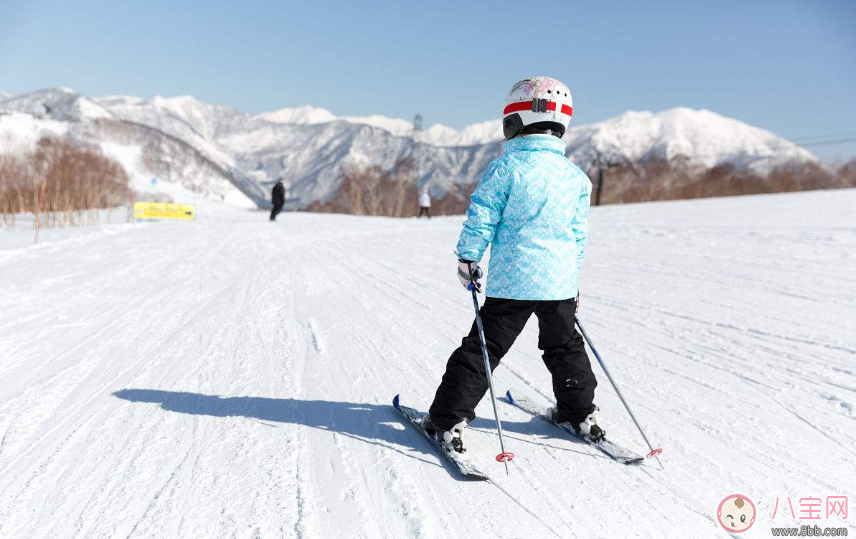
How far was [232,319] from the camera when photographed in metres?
5.14

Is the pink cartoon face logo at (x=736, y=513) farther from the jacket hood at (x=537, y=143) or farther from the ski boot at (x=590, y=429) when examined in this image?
the jacket hood at (x=537, y=143)

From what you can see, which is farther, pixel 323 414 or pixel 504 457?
pixel 323 414

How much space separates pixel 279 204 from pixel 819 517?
1945 centimetres

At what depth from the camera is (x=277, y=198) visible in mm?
20312

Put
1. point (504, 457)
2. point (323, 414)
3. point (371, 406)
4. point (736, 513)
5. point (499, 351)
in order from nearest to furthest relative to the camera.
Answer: point (736, 513)
point (504, 457)
point (499, 351)
point (323, 414)
point (371, 406)

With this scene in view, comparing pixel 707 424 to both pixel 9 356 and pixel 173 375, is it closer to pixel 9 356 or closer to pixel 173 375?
pixel 173 375

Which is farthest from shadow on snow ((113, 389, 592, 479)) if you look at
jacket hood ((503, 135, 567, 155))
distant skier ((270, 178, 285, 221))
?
distant skier ((270, 178, 285, 221))

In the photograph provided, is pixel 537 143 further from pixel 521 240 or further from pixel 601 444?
pixel 601 444

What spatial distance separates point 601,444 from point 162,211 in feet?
69.6

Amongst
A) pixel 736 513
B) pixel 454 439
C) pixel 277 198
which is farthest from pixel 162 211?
pixel 736 513

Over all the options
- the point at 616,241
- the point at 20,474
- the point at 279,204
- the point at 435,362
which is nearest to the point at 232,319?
the point at 435,362

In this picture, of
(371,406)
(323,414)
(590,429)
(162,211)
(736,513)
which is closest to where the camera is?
(736,513)

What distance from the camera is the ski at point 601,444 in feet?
8.20

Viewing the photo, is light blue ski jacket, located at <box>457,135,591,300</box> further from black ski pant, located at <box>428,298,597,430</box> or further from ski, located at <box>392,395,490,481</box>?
ski, located at <box>392,395,490,481</box>
